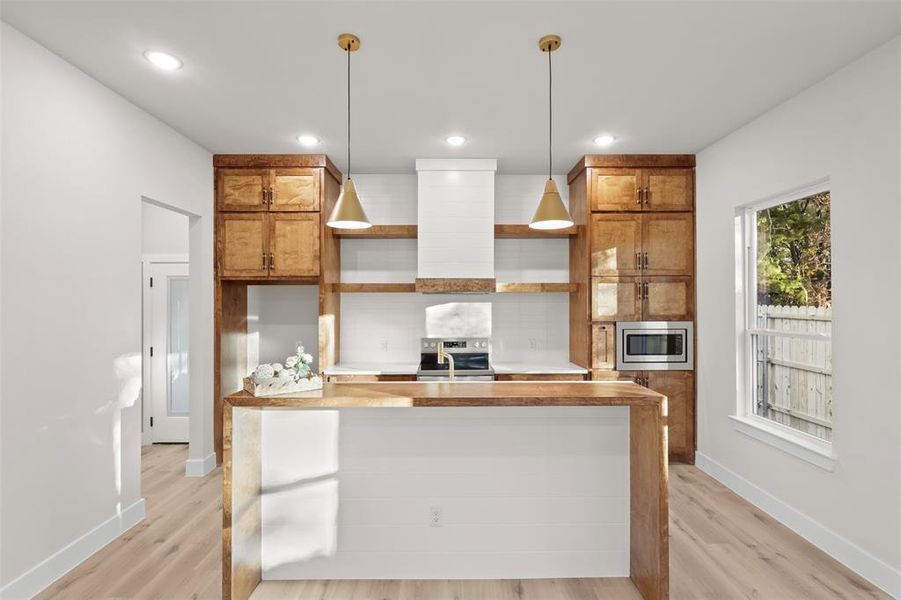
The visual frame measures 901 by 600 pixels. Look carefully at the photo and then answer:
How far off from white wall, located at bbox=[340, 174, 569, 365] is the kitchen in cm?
90

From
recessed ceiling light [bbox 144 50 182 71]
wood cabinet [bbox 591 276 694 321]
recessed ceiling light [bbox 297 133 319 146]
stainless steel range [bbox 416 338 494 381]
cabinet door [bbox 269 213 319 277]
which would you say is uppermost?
recessed ceiling light [bbox 144 50 182 71]

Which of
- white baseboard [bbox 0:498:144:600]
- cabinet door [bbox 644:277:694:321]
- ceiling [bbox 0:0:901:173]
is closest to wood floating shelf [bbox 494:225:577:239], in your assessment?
cabinet door [bbox 644:277:694:321]

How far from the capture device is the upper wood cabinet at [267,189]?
4277 mm

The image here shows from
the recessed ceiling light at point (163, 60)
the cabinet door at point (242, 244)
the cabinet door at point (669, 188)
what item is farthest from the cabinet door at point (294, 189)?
the cabinet door at point (669, 188)

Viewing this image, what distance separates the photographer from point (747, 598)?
233cm

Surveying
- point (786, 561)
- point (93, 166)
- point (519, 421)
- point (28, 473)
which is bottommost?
point (786, 561)

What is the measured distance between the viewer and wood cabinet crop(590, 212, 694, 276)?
4.30 meters

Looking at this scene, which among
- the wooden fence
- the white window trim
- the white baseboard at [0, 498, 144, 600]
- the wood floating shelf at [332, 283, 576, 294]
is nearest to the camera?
the white baseboard at [0, 498, 144, 600]

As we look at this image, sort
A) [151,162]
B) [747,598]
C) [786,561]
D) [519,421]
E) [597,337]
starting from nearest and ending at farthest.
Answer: [747,598]
[519,421]
[786,561]
[151,162]
[597,337]

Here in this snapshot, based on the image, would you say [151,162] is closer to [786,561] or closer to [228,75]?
[228,75]

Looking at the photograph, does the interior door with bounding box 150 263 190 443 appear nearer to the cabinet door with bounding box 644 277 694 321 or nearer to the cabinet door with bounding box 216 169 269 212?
the cabinet door with bounding box 216 169 269 212

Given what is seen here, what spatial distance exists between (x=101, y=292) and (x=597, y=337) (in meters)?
3.69

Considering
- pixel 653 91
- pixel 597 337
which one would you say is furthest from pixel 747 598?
pixel 653 91

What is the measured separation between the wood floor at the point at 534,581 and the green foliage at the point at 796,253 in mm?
1521
